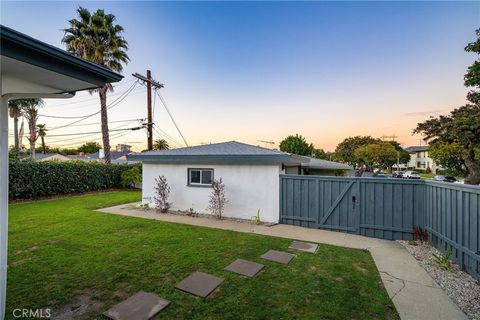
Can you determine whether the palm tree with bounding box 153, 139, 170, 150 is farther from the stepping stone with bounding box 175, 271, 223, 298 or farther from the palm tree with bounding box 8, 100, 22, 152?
the stepping stone with bounding box 175, 271, 223, 298

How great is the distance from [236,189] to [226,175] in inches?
25.5

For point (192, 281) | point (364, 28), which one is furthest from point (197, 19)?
Answer: point (192, 281)

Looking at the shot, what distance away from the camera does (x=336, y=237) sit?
21.3ft

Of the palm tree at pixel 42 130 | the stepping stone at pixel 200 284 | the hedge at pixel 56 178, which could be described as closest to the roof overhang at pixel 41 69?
the stepping stone at pixel 200 284

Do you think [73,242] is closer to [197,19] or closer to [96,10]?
[197,19]

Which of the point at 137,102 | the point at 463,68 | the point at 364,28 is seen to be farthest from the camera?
the point at 137,102

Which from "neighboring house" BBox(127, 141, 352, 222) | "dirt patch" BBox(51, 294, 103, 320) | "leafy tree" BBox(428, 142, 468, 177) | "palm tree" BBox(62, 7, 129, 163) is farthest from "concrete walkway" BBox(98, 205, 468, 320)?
"leafy tree" BBox(428, 142, 468, 177)

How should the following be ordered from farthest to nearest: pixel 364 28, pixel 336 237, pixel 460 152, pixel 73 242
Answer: pixel 460 152 < pixel 364 28 < pixel 336 237 < pixel 73 242

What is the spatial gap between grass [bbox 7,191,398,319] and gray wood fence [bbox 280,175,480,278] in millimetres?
1592

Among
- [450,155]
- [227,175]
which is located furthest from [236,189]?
[450,155]

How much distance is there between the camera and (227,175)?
870cm

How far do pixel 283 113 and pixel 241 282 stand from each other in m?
14.2

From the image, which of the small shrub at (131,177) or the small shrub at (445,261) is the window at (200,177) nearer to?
the small shrub at (445,261)

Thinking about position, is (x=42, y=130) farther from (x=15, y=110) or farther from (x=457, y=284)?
(x=457, y=284)
